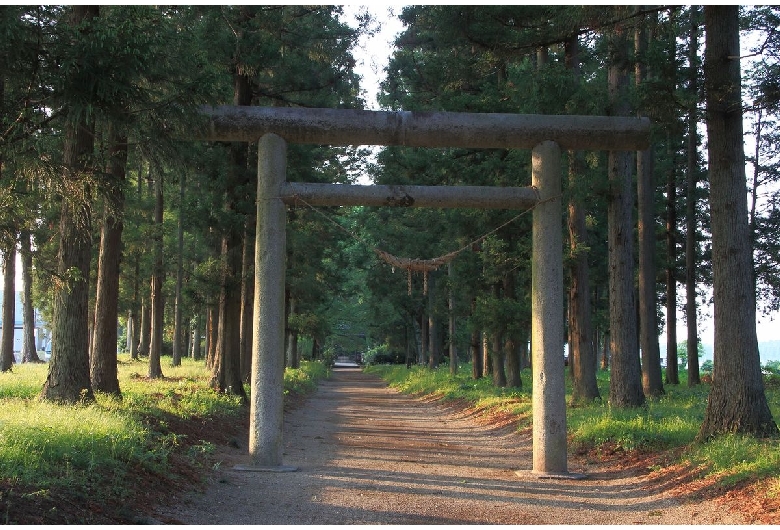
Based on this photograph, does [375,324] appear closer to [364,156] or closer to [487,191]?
[364,156]

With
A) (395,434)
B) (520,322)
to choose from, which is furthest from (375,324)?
(395,434)

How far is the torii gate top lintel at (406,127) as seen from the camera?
9.95 m

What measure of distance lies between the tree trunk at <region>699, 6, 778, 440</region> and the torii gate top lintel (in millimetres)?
1276

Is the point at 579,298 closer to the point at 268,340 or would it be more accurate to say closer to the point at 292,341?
the point at 268,340

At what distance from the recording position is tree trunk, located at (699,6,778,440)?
385 inches

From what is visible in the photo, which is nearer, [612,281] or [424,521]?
[424,521]

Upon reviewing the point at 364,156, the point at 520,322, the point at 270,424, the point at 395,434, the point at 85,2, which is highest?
the point at 364,156

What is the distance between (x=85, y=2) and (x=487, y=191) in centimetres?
669

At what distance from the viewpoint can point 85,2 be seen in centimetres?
1074

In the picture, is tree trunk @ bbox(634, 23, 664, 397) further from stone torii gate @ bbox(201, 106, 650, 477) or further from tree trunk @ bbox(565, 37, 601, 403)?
stone torii gate @ bbox(201, 106, 650, 477)

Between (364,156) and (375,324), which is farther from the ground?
(364,156)

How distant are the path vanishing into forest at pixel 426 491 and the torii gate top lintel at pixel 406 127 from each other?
183 inches

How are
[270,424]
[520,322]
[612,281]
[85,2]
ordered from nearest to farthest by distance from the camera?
[270,424]
[85,2]
[612,281]
[520,322]

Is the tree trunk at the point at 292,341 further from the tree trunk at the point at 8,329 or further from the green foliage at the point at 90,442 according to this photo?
the green foliage at the point at 90,442
